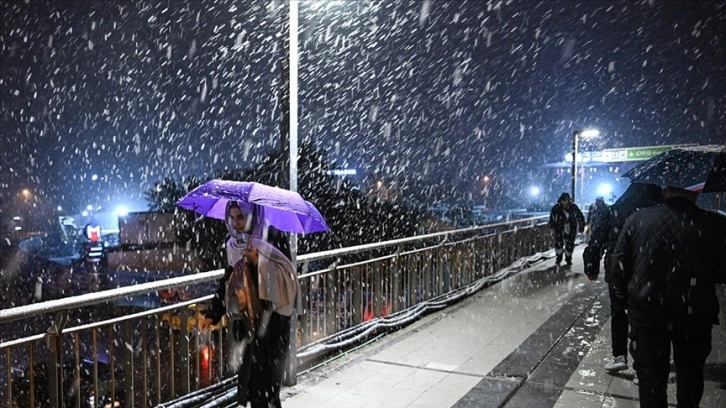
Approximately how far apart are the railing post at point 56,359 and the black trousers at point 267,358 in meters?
1.17

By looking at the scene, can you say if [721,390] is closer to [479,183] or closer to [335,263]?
[335,263]

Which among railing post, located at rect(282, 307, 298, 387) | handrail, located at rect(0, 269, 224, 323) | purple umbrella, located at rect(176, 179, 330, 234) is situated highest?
purple umbrella, located at rect(176, 179, 330, 234)

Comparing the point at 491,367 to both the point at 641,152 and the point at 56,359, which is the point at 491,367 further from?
the point at 641,152

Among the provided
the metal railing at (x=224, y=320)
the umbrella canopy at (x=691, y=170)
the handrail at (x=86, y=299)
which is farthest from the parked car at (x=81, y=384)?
the umbrella canopy at (x=691, y=170)

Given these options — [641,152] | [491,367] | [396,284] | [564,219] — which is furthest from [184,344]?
[641,152]

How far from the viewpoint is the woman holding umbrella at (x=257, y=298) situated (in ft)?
11.2

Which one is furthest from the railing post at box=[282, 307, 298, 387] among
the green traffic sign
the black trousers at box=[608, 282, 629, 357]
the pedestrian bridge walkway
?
the green traffic sign

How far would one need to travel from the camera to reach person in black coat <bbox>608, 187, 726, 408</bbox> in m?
3.17

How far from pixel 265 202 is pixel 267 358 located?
114 cm

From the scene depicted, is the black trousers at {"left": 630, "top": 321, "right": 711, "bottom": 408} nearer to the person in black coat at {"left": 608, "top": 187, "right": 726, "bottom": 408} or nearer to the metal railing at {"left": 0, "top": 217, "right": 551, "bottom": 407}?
the person in black coat at {"left": 608, "top": 187, "right": 726, "bottom": 408}

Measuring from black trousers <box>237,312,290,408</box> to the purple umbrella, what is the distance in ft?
2.34

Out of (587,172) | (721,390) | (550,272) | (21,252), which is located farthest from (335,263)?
(21,252)

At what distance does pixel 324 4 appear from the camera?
5582 millimetres

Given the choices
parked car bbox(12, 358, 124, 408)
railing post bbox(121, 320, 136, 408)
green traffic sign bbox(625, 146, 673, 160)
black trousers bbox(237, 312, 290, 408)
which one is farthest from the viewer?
green traffic sign bbox(625, 146, 673, 160)
